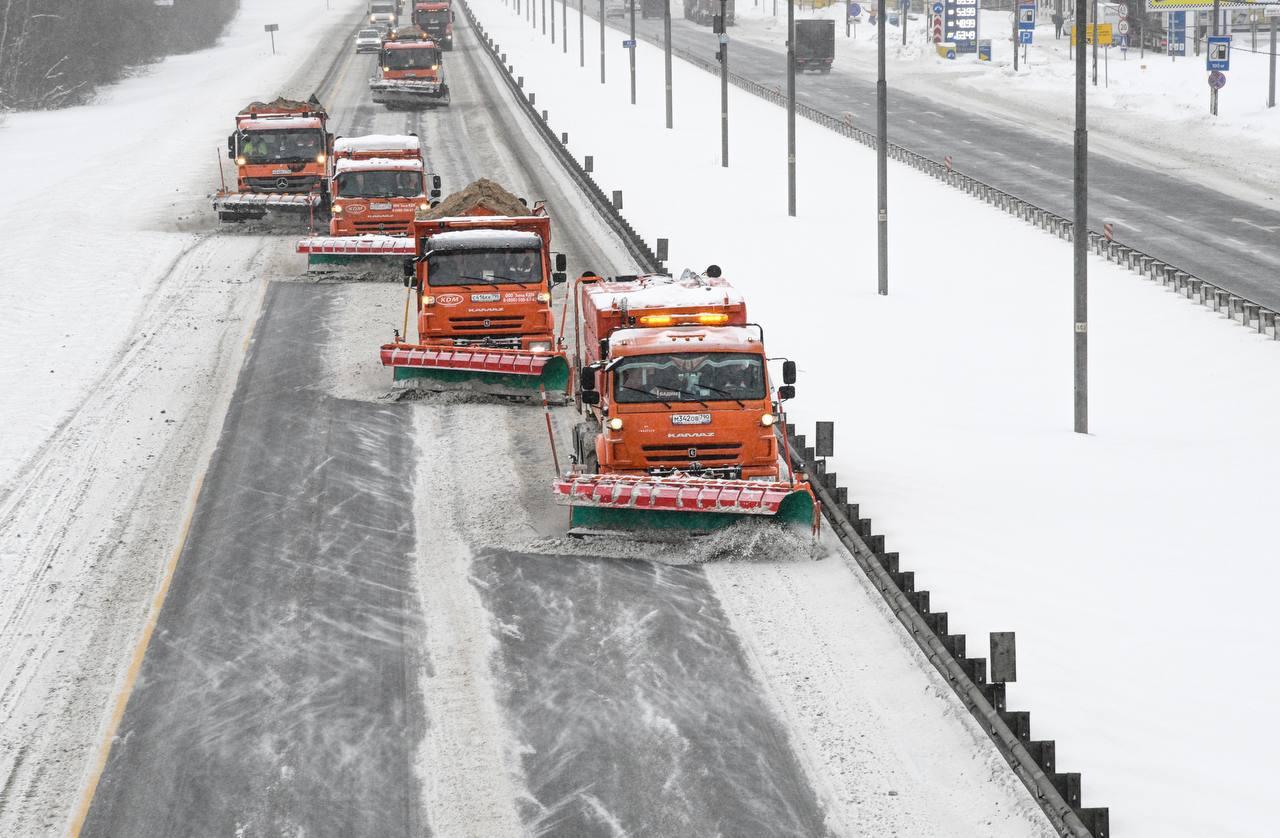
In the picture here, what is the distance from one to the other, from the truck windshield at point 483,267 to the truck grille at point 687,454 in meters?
7.90

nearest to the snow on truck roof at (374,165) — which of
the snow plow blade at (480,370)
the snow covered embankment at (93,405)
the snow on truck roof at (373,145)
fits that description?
the snow on truck roof at (373,145)

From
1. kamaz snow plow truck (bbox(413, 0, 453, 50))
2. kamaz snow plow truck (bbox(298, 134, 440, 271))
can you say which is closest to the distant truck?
kamaz snow plow truck (bbox(413, 0, 453, 50))

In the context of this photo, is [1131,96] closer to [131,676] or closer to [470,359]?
[470,359]

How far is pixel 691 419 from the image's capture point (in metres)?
19.1

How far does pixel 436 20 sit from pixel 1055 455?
79074 mm

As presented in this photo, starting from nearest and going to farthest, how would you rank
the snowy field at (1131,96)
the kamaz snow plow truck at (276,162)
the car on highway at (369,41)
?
the kamaz snow plow truck at (276,162), the snowy field at (1131,96), the car on highway at (369,41)

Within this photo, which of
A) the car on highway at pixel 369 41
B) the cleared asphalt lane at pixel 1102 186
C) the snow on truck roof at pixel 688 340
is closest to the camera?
the snow on truck roof at pixel 688 340

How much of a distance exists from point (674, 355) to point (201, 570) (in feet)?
18.0

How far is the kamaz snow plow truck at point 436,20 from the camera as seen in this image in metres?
97.2

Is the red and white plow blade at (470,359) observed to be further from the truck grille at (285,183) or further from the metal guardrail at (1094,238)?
the truck grille at (285,183)

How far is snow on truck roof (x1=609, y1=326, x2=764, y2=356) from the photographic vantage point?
1952cm

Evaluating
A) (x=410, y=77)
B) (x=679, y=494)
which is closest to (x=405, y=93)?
(x=410, y=77)

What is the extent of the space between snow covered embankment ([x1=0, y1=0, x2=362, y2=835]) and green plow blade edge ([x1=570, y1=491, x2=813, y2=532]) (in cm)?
451

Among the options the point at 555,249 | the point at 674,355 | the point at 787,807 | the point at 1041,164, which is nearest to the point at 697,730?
the point at 787,807
